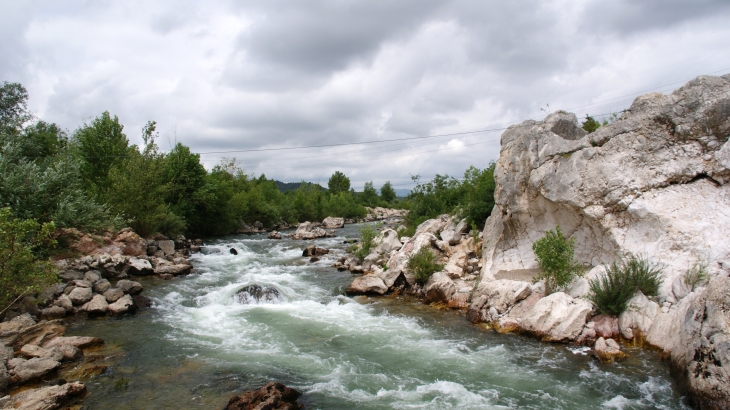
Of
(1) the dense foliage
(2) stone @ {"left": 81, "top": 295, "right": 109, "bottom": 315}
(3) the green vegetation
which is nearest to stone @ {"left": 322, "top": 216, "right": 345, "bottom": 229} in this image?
(1) the dense foliage

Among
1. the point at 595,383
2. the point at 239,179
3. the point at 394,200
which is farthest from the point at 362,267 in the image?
the point at 394,200

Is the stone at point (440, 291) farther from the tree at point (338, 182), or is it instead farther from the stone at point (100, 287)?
the tree at point (338, 182)

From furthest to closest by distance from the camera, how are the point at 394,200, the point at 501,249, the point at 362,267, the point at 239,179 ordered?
the point at 394,200 < the point at 239,179 < the point at 362,267 < the point at 501,249

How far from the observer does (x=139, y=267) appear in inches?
875

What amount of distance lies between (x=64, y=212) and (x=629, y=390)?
20.5m

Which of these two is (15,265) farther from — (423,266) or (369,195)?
(369,195)

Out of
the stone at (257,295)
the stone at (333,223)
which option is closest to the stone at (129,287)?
the stone at (257,295)

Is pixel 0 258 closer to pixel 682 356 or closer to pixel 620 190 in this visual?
pixel 682 356

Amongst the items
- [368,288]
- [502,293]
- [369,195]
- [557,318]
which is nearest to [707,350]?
[557,318]

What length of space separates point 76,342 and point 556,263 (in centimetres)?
1474

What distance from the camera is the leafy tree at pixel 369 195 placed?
383ft

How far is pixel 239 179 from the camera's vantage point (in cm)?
6397

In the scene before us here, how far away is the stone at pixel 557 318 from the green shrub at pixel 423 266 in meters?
5.91

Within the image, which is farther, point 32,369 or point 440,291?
point 440,291
